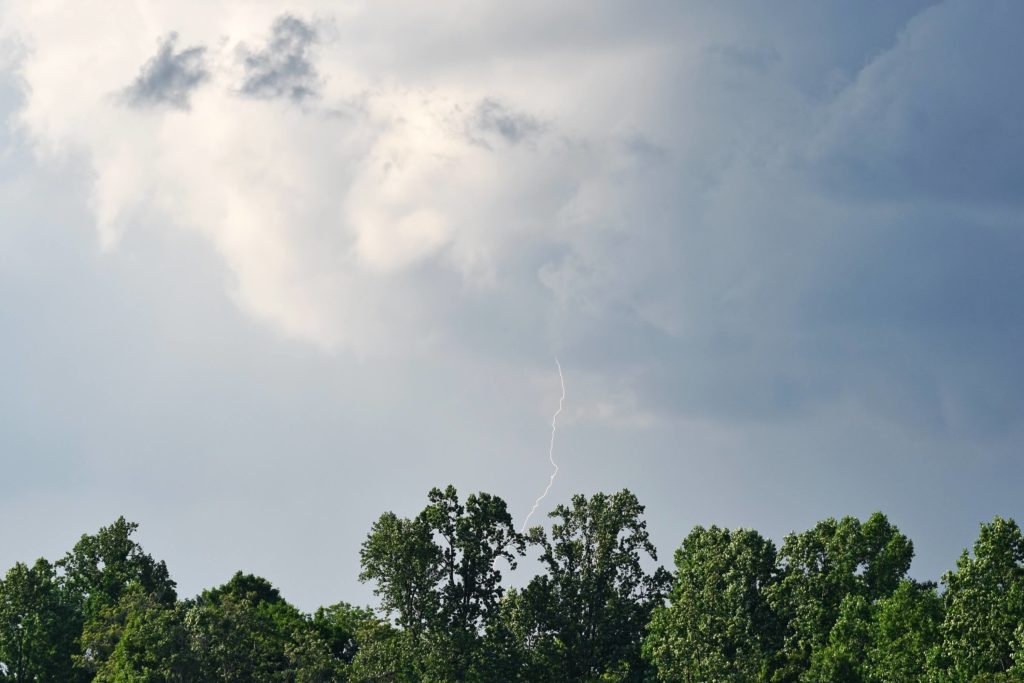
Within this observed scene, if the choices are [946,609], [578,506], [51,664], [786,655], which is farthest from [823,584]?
[51,664]

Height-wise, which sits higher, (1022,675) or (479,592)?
(479,592)

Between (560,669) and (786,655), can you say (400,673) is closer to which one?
(560,669)

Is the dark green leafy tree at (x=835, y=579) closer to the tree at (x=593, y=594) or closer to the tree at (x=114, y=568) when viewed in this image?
the tree at (x=593, y=594)

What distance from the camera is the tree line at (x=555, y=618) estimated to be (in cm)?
10419

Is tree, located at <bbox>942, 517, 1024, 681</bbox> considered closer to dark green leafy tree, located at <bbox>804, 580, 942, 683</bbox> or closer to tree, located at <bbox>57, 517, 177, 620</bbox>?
dark green leafy tree, located at <bbox>804, 580, 942, 683</bbox>

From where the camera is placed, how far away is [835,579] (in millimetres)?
104375

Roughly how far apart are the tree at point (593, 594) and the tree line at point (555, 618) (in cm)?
10

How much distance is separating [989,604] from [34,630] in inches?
2764

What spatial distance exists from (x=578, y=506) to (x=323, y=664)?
69.5 feet

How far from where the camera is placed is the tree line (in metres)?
104

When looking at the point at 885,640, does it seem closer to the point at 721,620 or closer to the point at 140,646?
the point at 721,620

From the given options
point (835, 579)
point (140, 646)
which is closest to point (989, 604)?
point (835, 579)

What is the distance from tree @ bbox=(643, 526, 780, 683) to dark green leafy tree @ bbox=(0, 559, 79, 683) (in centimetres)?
4435

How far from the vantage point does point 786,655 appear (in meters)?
105
